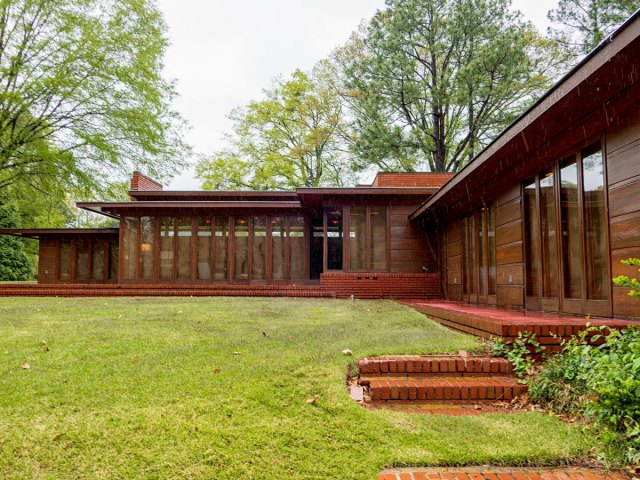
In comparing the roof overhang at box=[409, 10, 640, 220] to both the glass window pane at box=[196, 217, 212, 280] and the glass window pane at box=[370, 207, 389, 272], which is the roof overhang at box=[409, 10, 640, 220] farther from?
the glass window pane at box=[196, 217, 212, 280]

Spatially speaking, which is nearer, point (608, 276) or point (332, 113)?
point (608, 276)

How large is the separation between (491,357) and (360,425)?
6.04 ft

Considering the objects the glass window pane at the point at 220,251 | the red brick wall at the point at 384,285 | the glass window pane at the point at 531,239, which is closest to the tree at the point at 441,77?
the glass window pane at the point at 220,251

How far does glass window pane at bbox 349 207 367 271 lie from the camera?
42.0 ft

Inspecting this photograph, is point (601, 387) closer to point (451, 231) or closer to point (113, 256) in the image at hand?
point (451, 231)

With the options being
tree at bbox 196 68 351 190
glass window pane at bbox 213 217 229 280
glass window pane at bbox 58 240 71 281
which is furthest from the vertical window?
tree at bbox 196 68 351 190

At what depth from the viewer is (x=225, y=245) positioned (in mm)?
15023

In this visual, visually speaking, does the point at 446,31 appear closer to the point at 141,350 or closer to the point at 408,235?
the point at 408,235

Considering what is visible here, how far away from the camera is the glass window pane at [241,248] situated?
15.0 metres

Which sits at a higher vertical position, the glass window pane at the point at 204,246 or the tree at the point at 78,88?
the tree at the point at 78,88

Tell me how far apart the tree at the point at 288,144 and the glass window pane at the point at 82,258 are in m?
8.45

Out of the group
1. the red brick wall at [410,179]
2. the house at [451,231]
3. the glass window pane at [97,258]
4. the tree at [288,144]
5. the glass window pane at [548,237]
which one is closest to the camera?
the house at [451,231]

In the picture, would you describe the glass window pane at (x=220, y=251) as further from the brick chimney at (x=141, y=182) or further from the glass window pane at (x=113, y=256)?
the glass window pane at (x=113, y=256)

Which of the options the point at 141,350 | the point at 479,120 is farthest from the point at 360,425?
the point at 479,120
